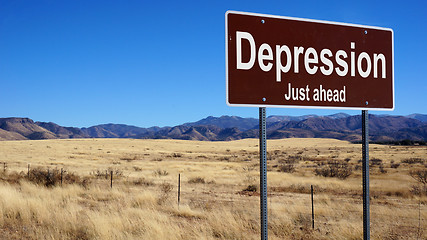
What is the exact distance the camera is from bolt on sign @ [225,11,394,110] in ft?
11.5

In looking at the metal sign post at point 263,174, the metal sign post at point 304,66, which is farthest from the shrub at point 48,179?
the metal sign post at point 304,66

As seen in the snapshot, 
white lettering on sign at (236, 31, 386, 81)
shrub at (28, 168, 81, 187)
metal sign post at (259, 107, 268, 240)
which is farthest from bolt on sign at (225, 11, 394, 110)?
shrub at (28, 168, 81, 187)

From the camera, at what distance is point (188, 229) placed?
882 centimetres

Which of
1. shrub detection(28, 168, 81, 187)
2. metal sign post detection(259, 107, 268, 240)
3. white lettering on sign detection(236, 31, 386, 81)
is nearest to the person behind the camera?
metal sign post detection(259, 107, 268, 240)

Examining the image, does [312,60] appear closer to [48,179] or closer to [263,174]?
[263,174]

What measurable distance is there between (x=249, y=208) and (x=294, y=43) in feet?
32.7

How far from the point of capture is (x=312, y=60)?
3854 millimetres

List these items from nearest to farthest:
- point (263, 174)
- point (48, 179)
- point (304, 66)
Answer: point (263, 174) < point (304, 66) < point (48, 179)

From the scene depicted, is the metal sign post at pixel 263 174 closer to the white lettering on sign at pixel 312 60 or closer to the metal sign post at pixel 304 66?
the metal sign post at pixel 304 66

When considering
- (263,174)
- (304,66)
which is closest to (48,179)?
(263,174)

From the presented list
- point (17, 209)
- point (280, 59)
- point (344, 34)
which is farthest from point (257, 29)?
point (17, 209)

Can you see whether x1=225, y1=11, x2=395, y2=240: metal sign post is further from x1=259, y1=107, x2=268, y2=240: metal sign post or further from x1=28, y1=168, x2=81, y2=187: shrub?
x1=28, y1=168, x2=81, y2=187: shrub

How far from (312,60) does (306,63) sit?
88 mm

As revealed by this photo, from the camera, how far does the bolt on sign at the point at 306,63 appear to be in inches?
138
